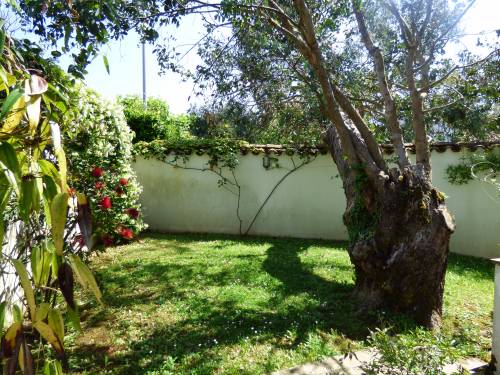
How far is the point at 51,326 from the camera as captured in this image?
87 cm

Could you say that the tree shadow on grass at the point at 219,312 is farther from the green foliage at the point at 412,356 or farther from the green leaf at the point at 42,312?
the green leaf at the point at 42,312

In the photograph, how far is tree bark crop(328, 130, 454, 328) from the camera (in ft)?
12.9

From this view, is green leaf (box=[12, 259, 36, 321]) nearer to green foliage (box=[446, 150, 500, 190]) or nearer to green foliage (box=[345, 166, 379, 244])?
green foliage (box=[345, 166, 379, 244])

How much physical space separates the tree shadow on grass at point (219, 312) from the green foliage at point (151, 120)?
529 centimetres

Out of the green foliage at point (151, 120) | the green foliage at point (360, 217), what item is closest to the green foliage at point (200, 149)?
the green foliage at point (151, 120)

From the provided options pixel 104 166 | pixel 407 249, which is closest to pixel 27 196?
pixel 407 249

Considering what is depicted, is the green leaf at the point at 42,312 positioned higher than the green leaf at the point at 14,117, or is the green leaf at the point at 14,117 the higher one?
the green leaf at the point at 14,117

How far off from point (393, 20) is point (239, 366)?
281 inches

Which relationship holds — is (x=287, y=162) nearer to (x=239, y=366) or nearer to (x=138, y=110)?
(x=138, y=110)

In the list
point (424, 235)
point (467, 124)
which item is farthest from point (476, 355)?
point (467, 124)

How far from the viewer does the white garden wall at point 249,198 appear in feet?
28.2

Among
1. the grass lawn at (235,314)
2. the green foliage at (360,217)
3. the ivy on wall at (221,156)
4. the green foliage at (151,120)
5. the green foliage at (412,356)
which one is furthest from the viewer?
the green foliage at (151,120)

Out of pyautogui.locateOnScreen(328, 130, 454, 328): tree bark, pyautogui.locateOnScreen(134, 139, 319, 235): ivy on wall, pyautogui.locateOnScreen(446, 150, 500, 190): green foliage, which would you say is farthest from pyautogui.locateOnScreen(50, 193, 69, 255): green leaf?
pyautogui.locateOnScreen(134, 139, 319, 235): ivy on wall

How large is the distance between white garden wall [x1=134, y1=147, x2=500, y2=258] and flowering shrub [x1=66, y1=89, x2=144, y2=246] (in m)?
1.96
